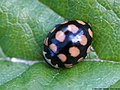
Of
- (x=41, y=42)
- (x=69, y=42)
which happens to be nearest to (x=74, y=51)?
(x=69, y=42)

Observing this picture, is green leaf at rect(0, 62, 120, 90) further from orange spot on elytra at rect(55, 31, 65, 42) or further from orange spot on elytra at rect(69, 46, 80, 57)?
orange spot on elytra at rect(55, 31, 65, 42)

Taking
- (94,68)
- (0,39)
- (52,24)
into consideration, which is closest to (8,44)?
(0,39)

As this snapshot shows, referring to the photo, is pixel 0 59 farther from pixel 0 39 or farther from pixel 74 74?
pixel 74 74

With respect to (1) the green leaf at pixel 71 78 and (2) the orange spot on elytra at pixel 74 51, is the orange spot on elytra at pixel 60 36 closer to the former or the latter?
(2) the orange spot on elytra at pixel 74 51

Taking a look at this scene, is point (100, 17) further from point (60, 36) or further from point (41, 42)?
point (41, 42)

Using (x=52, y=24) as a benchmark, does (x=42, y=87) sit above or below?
below

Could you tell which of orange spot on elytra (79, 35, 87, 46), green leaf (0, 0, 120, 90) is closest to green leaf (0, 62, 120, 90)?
green leaf (0, 0, 120, 90)

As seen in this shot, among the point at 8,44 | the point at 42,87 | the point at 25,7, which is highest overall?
the point at 25,7
